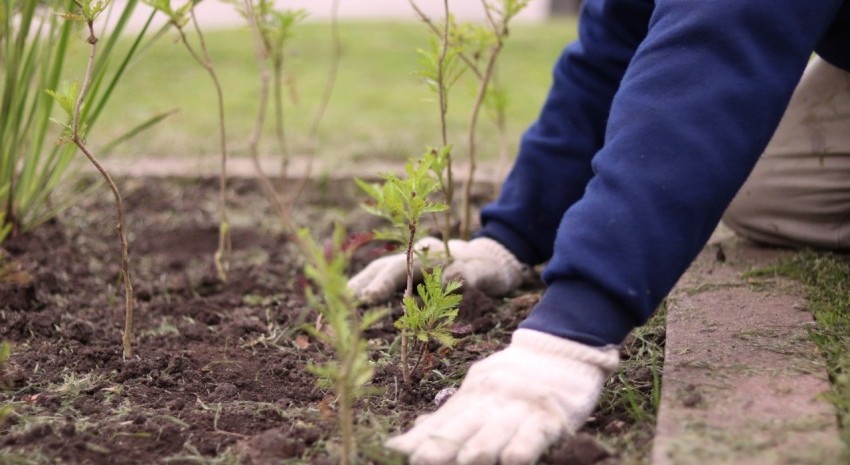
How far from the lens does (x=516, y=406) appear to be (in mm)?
1311

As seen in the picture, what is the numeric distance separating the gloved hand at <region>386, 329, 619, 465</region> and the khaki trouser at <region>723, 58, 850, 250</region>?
987 millimetres

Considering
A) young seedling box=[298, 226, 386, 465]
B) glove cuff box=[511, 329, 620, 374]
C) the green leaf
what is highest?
the green leaf

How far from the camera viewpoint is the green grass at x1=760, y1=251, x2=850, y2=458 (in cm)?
134

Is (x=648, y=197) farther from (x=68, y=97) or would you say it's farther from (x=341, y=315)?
(x=68, y=97)

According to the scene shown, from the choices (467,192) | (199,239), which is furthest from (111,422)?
(199,239)

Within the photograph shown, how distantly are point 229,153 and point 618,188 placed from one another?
93.5 inches

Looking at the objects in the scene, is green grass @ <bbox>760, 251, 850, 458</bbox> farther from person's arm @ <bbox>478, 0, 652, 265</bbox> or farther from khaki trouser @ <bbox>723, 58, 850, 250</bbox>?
person's arm @ <bbox>478, 0, 652, 265</bbox>

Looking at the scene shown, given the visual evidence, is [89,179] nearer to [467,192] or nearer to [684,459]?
[467,192]

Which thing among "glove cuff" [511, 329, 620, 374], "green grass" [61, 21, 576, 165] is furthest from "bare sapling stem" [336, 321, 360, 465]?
"green grass" [61, 21, 576, 165]

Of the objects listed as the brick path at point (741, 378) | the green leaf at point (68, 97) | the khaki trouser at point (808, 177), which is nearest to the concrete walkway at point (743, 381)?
the brick path at point (741, 378)

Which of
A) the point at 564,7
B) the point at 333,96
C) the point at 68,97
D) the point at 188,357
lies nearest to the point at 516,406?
the point at 188,357

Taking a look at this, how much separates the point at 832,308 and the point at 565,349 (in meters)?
0.62

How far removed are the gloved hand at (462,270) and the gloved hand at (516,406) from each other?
2.05 ft

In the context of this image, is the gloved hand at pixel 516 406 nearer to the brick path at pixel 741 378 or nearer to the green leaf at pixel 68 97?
the brick path at pixel 741 378
